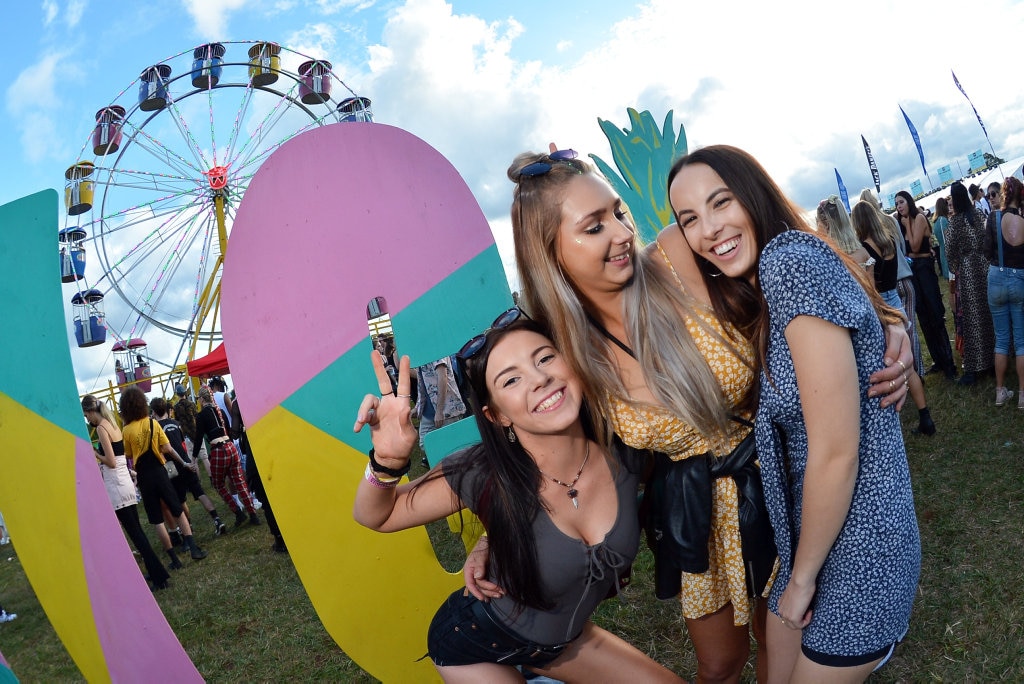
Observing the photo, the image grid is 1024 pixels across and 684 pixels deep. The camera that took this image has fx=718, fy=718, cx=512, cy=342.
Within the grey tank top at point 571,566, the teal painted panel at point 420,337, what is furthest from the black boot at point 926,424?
the grey tank top at point 571,566

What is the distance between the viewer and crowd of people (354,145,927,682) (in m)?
1.64

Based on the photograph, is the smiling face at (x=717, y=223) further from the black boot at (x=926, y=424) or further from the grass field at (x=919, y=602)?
the black boot at (x=926, y=424)

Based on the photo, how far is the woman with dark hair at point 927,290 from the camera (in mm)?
6875

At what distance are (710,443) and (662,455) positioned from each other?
199 mm

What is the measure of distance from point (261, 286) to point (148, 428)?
4894mm

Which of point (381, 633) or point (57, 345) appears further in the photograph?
point (381, 633)

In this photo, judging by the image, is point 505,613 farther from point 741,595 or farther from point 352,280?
point 352,280

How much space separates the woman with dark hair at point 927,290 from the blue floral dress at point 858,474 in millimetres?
6073

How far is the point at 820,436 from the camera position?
1.53 metres

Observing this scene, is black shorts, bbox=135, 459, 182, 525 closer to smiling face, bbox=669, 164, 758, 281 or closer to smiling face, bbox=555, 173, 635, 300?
smiling face, bbox=555, 173, 635, 300

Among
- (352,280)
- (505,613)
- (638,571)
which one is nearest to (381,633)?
(505,613)

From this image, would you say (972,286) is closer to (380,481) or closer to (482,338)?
(482,338)

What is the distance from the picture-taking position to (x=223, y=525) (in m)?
8.55

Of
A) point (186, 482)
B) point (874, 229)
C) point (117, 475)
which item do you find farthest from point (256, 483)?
point (874, 229)
